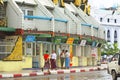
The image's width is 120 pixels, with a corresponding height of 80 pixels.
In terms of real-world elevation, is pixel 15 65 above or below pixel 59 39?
below

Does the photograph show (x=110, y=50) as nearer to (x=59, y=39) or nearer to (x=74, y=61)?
(x=74, y=61)

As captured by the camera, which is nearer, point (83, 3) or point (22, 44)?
point (22, 44)

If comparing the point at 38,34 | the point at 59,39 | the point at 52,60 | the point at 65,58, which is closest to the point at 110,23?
the point at 59,39

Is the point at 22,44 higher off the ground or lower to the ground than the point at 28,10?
lower

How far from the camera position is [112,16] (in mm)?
105688

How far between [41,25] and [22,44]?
7.85 ft

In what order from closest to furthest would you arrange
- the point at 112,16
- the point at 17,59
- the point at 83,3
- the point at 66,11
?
the point at 17,59, the point at 66,11, the point at 83,3, the point at 112,16

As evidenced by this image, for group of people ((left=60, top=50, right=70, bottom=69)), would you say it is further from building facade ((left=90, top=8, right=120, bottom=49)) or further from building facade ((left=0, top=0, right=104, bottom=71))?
building facade ((left=90, top=8, right=120, bottom=49))

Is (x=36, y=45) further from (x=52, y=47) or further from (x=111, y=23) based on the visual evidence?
(x=111, y=23)

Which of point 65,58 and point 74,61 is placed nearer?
point 65,58

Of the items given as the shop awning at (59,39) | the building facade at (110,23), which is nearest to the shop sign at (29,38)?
the shop awning at (59,39)

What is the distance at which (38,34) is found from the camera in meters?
38.4

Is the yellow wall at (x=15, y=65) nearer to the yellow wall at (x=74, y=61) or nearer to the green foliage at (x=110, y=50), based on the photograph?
the yellow wall at (x=74, y=61)

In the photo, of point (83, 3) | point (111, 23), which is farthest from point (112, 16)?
point (83, 3)
